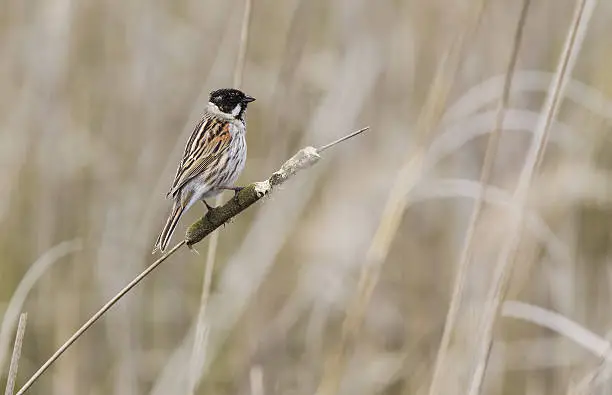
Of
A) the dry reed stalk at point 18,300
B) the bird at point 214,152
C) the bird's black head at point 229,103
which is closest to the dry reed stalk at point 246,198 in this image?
the bird at point 214,152

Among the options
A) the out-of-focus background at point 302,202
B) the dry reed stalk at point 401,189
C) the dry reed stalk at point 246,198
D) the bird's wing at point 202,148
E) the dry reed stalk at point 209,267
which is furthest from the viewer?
the out-of-focus background at point 302,202

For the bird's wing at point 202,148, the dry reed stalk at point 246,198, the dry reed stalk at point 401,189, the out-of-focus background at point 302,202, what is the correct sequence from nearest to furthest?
the dry reed stalk at point 246,198 < the bird's wing at point 202,148 < the dry reed stalk at point 401,189 < the out-of-focus background at point 302,202

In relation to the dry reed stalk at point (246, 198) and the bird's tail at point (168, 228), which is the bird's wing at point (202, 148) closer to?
the bird's tail at point (168, 228)

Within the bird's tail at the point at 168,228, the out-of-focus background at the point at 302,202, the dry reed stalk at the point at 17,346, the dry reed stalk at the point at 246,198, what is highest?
the out-of-focus background at the point at 302,202

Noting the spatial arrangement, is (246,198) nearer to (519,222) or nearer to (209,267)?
(209,267)

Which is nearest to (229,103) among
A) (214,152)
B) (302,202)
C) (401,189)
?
(214,152)

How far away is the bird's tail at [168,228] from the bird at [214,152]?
1 centimetres

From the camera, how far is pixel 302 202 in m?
2.64

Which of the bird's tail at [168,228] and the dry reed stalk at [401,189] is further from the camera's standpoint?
the dry reed stalk at [401,189]

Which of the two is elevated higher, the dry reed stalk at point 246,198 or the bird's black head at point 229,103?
the bird's black head at point 229,103

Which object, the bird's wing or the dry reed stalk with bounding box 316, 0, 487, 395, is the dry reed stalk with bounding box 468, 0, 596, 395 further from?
the bird's wing

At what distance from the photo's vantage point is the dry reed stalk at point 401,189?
1688mm

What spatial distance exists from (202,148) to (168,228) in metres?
0.23

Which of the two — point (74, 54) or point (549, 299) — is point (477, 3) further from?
point (74, 54)
